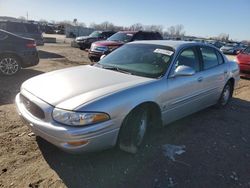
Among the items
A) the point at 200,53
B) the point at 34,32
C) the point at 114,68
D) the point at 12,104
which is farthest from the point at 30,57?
the point at 34,32

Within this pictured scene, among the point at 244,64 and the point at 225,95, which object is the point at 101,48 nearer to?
the point at 244,64

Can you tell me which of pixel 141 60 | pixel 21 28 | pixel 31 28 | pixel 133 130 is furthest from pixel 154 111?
pixel 31 28

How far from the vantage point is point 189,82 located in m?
4.42

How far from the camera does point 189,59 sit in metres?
4.71

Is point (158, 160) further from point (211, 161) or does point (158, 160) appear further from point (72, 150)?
point (72, 150)

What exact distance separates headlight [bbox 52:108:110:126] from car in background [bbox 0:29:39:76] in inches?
230

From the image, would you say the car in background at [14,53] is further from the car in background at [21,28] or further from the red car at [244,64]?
the red car at [244,64]

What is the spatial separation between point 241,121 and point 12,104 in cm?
474

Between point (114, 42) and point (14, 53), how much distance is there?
5780mm

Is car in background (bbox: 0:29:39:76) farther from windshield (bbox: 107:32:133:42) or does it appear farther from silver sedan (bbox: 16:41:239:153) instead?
windshield (bbox: 107:32:133:42)

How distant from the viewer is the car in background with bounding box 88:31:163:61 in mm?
12373

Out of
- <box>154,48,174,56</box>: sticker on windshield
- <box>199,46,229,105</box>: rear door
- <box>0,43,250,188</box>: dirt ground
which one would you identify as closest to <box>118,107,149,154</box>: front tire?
<box>0,43,250,188</box>: dirt ground

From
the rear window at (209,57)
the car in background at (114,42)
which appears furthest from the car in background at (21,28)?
the rear window at (209,57)

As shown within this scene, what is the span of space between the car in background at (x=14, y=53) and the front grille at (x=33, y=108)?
16.2 ft
